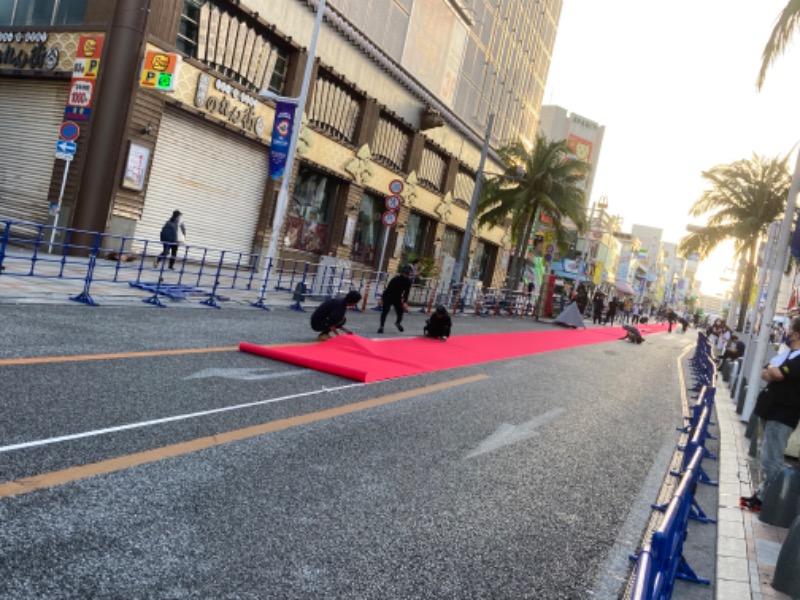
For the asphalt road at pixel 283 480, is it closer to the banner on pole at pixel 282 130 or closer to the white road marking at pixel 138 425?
the white road marking at pixel 138 425

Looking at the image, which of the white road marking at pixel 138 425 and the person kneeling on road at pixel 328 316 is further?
the person kneeling on road at pixel 328 316

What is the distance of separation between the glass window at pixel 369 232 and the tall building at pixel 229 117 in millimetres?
99

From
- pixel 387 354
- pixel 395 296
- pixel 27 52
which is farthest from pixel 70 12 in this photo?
pixel 387 354

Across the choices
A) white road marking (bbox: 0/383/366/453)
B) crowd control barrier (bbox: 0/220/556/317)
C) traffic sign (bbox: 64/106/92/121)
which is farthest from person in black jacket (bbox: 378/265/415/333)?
traffic sign (bbox: 64/106/92/121)

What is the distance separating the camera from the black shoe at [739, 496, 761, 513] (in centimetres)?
691

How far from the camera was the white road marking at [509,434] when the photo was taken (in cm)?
753

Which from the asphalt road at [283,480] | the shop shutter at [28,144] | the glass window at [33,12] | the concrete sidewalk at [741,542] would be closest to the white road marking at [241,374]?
the asphalt road at [283,480]

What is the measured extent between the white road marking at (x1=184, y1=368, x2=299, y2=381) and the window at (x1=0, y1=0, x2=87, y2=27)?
1671 cm

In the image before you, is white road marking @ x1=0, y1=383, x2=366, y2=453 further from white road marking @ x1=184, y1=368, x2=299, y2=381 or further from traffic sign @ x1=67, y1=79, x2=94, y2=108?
traffic sign @ x1=67, y1=79, x2=94, y2=108

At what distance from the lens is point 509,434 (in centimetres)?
839

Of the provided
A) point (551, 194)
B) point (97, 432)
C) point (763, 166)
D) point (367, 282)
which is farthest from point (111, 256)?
point (763, 166)

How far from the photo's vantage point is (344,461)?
6.11 m

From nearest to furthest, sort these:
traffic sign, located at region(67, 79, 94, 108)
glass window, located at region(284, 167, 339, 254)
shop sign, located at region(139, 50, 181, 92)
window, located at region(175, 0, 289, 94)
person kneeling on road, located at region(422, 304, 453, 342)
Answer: person kneeling on road, located at region(422, 304, 453, 342)
traffic sign, located at region(67, 79, 94, 108)
shop sign, located at region(139, 50, 181, 92)
window, located at region(175, 0, 289, 94)
glass window, located at region(284, 167, 339, 254)

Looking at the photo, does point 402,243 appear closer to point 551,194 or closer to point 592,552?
point 551,194
